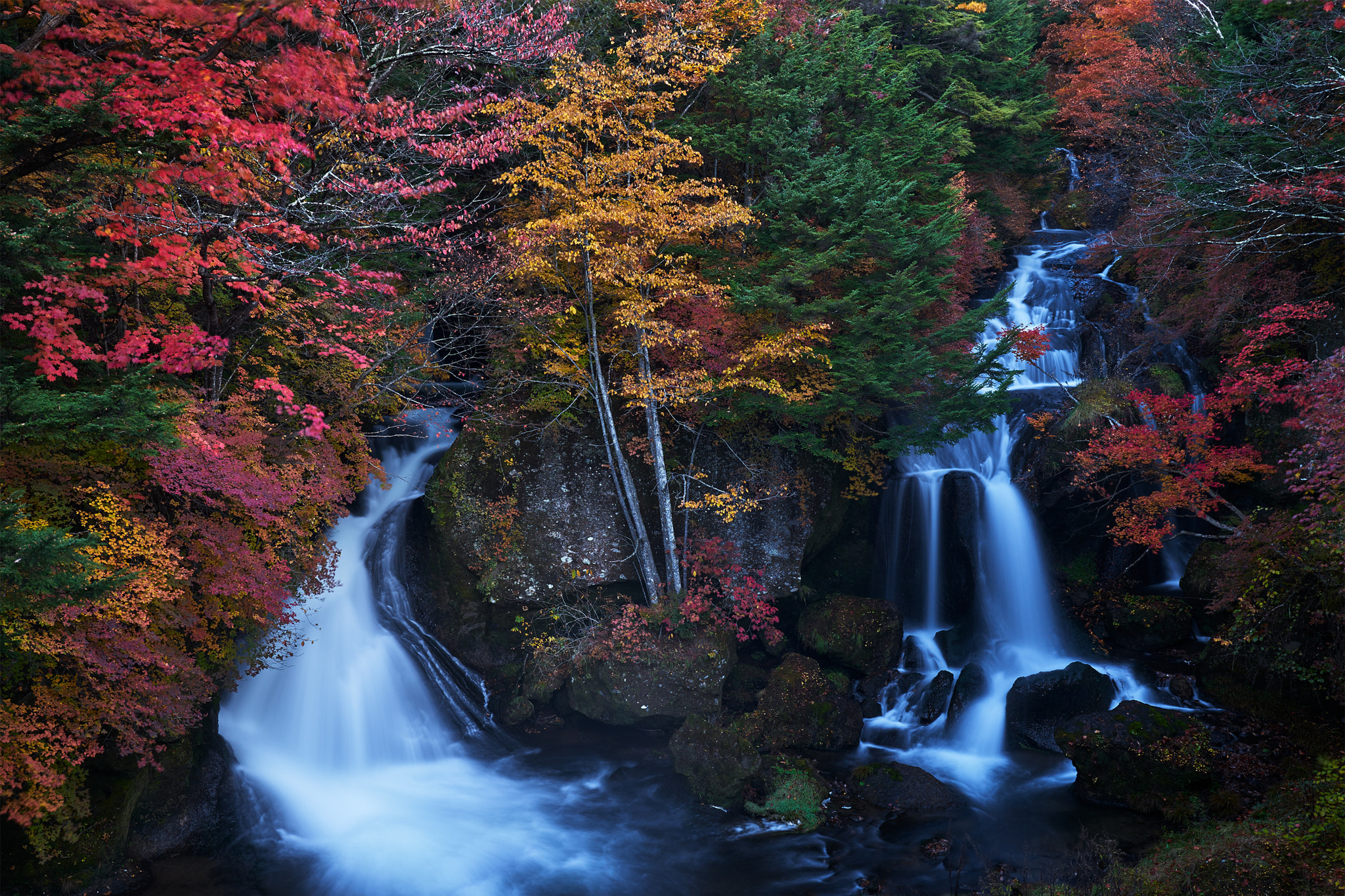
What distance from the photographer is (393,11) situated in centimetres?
1056

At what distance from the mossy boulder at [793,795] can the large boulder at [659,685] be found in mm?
1753

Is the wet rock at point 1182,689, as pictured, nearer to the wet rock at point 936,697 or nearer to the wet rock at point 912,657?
the wet rock at point 936,697

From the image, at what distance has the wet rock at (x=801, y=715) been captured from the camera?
11281mm

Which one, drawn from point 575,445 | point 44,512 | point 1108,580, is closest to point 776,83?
point 575,445

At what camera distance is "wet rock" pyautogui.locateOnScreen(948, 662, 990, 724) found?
11945mm

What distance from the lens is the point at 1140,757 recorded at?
30.2 ft

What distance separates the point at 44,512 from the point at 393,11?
28.3ft

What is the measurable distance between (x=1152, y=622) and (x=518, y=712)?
11.8 meters

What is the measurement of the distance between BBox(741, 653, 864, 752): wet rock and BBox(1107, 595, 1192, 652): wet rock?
543 centimetres

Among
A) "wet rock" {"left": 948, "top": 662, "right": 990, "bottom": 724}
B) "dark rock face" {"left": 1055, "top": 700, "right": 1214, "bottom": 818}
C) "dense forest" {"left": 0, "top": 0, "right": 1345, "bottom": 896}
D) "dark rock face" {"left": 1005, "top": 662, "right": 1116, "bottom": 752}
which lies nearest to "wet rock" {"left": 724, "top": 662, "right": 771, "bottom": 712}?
"dense forest" {"left": 0, "top": 0, "right": 1345, "bottom": 896}

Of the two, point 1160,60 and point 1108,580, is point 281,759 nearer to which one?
point 1108,580

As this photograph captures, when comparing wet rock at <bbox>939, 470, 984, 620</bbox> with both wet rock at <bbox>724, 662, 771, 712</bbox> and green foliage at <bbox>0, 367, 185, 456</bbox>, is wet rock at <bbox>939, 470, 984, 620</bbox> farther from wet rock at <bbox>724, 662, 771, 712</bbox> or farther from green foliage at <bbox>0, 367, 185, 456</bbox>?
green foliage at <bbox>0, 367, 185, 456</bbox>

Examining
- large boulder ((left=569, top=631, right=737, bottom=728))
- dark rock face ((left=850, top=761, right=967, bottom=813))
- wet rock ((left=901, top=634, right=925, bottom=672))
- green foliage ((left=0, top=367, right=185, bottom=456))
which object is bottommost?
dark rock face ((left=850, top=761, right=967, bottom=813))

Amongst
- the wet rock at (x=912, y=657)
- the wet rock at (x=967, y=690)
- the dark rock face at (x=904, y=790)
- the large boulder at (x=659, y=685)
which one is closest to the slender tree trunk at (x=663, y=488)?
the large boulder at (x=659, y=685)
